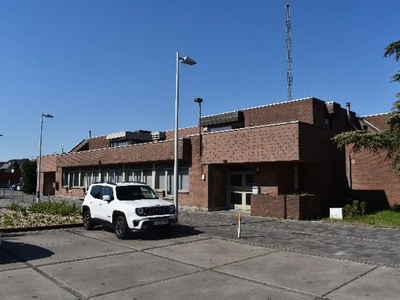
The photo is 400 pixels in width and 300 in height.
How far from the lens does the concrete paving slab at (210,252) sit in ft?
29.9

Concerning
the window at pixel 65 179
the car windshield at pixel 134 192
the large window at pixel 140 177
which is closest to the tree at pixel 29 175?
the window at pixel 65 179

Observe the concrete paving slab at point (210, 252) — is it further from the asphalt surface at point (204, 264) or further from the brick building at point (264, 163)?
the brick building at point (264, 163)

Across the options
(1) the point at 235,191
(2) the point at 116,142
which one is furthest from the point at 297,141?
(2) the point at 116,142

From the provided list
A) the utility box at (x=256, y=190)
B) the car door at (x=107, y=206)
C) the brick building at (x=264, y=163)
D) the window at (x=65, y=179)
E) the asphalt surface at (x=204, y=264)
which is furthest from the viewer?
the window at (x=65, y=179)

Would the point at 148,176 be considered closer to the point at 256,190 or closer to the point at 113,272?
the point at 256,190

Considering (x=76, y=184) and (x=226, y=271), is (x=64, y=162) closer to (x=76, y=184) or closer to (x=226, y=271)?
(x=76, y=184)

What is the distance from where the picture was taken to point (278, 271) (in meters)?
8.06

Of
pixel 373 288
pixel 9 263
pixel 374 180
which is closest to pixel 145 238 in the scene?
pixel 9 263

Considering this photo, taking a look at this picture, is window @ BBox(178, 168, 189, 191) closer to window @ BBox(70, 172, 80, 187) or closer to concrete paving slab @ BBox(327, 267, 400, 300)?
concrete paving slab @ BBox(327, 267, 400, 300)

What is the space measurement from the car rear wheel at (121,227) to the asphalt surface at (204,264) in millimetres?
272

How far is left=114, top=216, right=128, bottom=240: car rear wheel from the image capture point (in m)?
12.3

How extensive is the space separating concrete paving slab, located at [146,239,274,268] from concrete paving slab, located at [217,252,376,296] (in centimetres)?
46

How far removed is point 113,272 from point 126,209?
15.1ft

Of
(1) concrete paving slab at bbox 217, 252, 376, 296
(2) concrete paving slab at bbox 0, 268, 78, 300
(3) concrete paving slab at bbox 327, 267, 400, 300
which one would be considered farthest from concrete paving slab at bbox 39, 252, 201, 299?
(3) concrete paving slab at bbox 327, 267, 400, 300
